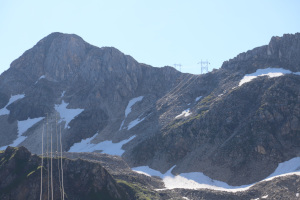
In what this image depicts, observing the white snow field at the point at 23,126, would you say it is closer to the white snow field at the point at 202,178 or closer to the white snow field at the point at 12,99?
the white snow field at the point at 12,99

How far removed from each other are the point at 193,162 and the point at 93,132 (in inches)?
2140

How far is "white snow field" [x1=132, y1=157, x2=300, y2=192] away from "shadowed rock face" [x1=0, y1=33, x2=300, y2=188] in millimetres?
1754

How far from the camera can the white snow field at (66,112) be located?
145 m

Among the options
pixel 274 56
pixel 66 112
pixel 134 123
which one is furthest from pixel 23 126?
pixel 274 56

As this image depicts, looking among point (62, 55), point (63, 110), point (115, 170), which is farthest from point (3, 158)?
point (62, 55)

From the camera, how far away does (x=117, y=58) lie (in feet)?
549

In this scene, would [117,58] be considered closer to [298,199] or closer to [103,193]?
[103,193]

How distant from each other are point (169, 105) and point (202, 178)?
45882mm

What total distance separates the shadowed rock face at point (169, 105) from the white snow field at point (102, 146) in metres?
2.47

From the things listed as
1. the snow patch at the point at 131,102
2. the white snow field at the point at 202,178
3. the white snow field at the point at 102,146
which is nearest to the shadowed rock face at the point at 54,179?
the white snow field at the point at 202,178

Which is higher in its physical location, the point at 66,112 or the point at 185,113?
the point at 66,112

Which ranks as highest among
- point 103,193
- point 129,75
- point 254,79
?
point 129,75

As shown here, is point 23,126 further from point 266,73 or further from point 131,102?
point 266,73

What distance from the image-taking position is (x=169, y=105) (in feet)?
423
